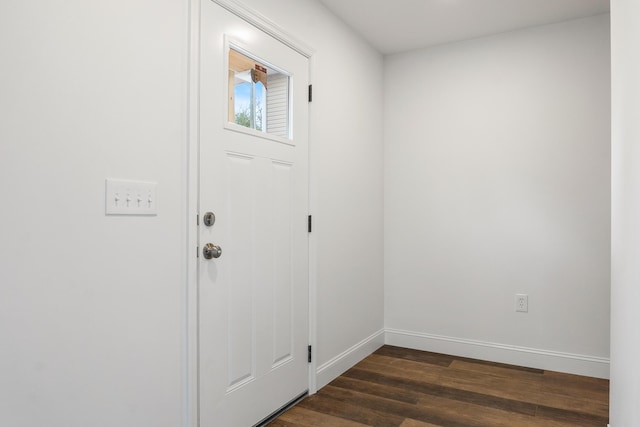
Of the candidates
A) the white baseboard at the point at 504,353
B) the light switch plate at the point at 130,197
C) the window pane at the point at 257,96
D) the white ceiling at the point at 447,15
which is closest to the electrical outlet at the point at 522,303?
the white baseboard at the point at 504,353

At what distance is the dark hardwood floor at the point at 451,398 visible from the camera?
2240mm

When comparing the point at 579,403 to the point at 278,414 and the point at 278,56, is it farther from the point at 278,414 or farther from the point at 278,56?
the point at 278,56

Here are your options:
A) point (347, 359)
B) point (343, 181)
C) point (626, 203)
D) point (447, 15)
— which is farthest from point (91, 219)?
point (447, 15)

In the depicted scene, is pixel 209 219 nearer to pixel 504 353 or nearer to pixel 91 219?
pixel 91 219

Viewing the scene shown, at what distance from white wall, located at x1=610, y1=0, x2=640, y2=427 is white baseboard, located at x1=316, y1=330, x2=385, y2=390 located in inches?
59.9

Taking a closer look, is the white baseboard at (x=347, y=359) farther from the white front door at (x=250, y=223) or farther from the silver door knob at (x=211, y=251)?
the silver door knob at (x=211, y=251)

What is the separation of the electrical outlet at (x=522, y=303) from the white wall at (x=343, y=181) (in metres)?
1.03

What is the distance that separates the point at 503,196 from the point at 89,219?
2741 millimetres

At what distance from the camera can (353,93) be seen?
10.2 feet

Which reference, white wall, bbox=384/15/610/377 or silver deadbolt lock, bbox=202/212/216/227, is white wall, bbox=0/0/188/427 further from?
white wall, bbox=384/15/610/377

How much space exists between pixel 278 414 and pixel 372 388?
650 millimetres

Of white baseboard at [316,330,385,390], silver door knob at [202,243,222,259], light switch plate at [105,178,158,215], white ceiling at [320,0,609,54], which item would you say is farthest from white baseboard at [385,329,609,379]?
light switch plate at [105,178,158,215]

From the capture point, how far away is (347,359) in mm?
2986

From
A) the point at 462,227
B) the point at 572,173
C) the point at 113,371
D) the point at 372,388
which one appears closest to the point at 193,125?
the point at 113,371
